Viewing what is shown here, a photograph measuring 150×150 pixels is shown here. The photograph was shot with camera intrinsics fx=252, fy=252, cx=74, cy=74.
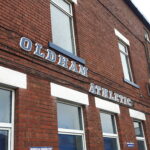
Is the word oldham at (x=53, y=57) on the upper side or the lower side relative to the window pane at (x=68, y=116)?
upper

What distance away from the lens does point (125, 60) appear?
388 inches

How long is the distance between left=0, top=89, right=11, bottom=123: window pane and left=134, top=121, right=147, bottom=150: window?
543cm

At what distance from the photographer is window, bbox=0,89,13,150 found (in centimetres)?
399

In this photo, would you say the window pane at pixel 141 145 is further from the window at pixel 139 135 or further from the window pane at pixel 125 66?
the window pane at pixel 125 66

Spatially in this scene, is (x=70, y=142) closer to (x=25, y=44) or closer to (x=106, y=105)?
(x=106, y=105)

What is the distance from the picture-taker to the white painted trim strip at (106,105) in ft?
21.8

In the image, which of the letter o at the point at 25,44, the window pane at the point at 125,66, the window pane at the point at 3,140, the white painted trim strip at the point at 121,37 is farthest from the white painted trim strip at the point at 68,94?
the white painted trim strip at the point at 121,37

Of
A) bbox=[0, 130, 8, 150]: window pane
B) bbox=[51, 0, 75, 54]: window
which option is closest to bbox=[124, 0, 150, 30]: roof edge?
bbox=[51, 0, 75, 54]: window

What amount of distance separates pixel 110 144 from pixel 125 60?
4081mm

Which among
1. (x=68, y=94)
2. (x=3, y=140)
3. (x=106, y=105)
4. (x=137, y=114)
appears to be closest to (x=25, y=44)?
(x=68, y=94)

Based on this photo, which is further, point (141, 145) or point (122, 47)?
point (122, 47)

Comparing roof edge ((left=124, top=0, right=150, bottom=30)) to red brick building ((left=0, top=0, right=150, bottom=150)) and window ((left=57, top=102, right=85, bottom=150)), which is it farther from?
window ((left=57, top=102, right=85, bottom=150))

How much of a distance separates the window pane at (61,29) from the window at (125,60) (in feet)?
11.0

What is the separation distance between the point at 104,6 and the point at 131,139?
464 cm
